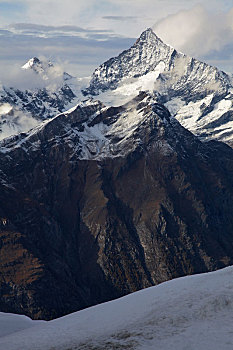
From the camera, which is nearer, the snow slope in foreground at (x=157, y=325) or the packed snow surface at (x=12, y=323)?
the snow slope in foreground at (x=157, y=325)

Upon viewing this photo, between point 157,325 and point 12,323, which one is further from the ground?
point 157,325

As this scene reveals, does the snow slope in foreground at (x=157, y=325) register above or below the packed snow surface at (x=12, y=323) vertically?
above

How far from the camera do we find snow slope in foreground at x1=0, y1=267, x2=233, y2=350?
56375 millimetres

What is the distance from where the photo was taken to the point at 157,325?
209 ft

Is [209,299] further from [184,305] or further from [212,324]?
[212,324]

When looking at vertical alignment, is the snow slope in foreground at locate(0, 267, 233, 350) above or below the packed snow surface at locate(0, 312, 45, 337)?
above

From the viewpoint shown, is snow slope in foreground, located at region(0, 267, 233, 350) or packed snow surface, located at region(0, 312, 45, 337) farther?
packed snow surface, located at region(0, 312, 45, 337)

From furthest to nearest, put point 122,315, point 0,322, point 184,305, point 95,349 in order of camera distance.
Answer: point 0,322
point 122,315
point 184,305
point 95,349

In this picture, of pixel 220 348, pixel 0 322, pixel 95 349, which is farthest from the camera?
pixel 0 322

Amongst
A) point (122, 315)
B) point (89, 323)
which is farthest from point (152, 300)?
point (89, 323)

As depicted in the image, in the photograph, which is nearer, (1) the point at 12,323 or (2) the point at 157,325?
(2) the point at 157,325

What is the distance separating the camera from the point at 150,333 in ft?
199

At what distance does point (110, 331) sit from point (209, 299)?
14.8 m

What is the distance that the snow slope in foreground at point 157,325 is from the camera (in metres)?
56.4
